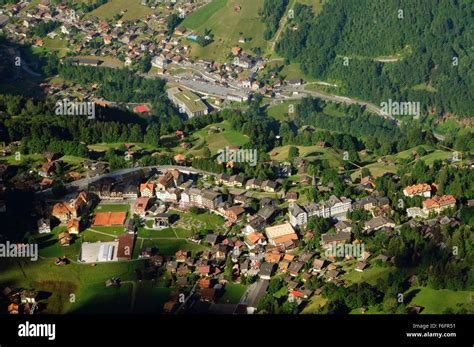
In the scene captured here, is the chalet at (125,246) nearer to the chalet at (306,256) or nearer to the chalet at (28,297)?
the chalet at (28,297)

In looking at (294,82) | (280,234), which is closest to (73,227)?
(280,234)

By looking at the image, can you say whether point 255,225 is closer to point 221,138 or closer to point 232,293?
point 232,293

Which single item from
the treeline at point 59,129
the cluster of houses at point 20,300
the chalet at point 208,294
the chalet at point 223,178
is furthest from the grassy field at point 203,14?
the chalet at point 208,294

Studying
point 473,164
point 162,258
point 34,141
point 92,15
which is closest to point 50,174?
point 34,141

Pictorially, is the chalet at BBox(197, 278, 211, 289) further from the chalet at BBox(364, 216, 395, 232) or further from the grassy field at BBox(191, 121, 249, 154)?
the grassy field at BBox(191, 121, 249, 154)

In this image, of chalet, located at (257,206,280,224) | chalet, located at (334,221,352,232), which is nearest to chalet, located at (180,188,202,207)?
chalet, located at (257,206,280,224)

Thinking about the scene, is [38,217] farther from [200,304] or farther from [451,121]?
[451,121]
